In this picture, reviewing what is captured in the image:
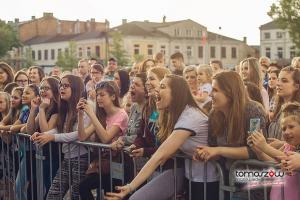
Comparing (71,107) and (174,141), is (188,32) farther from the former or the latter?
(174,141)

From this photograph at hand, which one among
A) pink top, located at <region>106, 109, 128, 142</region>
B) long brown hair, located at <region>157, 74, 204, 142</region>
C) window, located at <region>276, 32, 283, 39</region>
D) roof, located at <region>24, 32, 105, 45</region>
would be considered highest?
window, located at <region>276, 32, 283, 39</region>

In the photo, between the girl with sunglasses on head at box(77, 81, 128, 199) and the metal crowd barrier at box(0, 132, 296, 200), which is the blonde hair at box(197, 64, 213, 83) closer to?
the girl with sunglasses on head at box(77, 81, 128, 199)

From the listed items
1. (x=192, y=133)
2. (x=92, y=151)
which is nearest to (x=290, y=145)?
(x=192, y=133)

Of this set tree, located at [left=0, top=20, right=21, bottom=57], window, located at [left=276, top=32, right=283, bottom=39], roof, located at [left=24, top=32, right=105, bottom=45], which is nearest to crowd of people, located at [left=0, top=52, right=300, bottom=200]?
tree, located at [left=0, top=20, right=21, bottom=57]

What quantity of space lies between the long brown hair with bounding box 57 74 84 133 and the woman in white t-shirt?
1573mm

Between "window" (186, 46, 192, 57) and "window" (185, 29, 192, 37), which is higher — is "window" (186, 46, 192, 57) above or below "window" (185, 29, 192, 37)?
below

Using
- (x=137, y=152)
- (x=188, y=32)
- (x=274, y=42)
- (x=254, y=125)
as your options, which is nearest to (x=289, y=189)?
(x=254, y=125)

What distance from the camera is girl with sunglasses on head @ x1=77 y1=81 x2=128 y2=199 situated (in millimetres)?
5570

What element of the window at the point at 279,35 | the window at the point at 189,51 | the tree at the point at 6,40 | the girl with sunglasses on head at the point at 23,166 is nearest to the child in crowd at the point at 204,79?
the girl with sunglasses on head at the point at 23,166

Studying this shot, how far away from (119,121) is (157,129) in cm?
78

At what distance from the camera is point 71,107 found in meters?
6.15

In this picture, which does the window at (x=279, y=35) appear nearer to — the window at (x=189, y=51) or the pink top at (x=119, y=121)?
the window at (x=189, y=51)

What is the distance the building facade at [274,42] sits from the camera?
3915 inches

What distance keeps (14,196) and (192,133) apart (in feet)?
11.0
